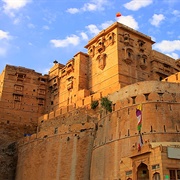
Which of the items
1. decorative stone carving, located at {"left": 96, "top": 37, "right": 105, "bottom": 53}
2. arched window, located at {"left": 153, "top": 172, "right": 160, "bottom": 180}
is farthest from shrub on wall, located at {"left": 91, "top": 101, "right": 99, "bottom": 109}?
arched window, located at {"left": 153, "top": 172, "right": 160, "bottom": 180}

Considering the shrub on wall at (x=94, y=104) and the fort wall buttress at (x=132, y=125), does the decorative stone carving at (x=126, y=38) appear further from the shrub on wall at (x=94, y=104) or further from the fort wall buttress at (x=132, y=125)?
the fort wall buttress at (x=132, y=125)

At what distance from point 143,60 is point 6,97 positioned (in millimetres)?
16905

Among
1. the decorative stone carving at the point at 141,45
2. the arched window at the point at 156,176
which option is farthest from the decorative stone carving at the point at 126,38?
the arched window at the point at 156,176

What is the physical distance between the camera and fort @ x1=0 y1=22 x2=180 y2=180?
22.6 m

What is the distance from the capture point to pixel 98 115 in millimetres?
Answer: 28703

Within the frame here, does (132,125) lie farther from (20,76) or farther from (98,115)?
(20,76)

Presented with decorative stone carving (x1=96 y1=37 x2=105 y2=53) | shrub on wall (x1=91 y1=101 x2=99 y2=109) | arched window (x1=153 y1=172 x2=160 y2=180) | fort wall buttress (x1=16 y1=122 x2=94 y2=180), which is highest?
decorative stone carving (x1=96 y1=37 x2=105 y2=53)

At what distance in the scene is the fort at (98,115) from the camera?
22578 mm

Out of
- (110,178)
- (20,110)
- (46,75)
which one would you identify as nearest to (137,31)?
(46,75)

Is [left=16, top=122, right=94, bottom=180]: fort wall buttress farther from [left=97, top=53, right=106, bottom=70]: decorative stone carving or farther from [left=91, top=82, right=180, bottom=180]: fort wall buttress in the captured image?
[left=97, top=53, right=106, bottom=70]: decorative stone carving

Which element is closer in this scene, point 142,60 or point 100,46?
point 142,60

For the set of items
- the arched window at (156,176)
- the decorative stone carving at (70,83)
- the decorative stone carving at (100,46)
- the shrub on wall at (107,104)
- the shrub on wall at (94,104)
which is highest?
the decorative stone carving at (100,46)

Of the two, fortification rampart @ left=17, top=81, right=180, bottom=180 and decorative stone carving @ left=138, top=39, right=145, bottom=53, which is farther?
decorative stone carving @ left=138, top=39, right=145, bottom=53

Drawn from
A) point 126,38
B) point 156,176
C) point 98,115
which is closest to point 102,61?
point 126,38
